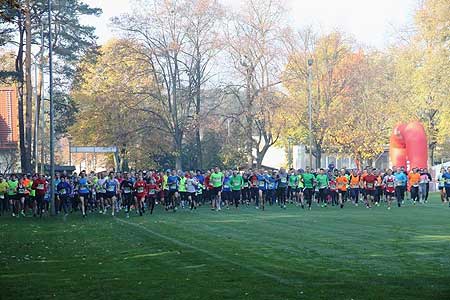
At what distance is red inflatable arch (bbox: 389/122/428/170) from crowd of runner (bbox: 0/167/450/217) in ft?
30.9

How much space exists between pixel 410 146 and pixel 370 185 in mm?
13835

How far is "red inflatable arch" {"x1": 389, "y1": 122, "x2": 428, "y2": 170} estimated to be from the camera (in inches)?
2007

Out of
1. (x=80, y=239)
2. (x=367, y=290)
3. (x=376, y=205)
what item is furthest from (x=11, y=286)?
(x=376, y=205)

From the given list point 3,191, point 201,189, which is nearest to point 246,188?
point 201,189

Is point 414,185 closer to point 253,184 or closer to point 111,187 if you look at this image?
point 253,184

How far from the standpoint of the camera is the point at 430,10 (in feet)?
199

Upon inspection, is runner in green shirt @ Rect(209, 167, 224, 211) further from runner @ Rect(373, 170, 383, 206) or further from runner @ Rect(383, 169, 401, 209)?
runner @ Rect(383, 169, 401, 209)

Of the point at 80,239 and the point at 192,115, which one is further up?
the point at 192,115

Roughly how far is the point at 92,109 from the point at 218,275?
50.4 metres

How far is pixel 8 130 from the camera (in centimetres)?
7700

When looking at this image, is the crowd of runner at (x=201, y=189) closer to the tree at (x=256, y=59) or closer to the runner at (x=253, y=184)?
the runner at (x=253, y=184)

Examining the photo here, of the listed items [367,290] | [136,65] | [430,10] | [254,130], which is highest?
[430,10]

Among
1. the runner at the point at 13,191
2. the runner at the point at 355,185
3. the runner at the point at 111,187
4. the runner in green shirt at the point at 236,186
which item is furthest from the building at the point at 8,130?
the runner at the point at 355,185

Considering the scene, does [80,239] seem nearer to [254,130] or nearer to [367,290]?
[367,290]
